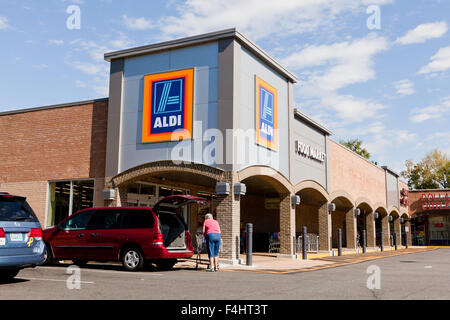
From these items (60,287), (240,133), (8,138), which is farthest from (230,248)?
(8,138)

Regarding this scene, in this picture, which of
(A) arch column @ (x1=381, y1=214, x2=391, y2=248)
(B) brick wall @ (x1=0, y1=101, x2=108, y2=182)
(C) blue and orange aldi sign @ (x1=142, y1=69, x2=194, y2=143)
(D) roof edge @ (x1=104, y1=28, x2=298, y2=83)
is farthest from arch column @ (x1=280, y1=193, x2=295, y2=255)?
(A) arch column @ (x1=381, y1=214, x2=391, y2=248)

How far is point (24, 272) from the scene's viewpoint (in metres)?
12.1

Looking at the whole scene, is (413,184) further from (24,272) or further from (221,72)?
(24,272)

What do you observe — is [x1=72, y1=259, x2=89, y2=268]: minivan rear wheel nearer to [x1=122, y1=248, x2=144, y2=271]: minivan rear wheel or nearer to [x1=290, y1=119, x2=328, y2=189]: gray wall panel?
[x1=122, y1=248, x2=144, y2=271]: minivan rear wheel

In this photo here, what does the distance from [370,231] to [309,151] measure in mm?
13909

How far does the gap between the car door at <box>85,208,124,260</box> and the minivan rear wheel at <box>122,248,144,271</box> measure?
10.8 inches

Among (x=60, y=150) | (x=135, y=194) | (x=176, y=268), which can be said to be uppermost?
(x=60, y=150)

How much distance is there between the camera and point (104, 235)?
522 inches

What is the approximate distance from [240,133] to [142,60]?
520cm

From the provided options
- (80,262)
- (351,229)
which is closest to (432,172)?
(351,229)

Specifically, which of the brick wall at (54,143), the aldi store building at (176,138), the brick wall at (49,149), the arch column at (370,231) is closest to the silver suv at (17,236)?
the aldi store building at (176,138)

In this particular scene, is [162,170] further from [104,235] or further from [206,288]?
[206,288]

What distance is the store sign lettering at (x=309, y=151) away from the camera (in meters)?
22.7

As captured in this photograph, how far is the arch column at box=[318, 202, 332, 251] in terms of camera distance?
25219mm
